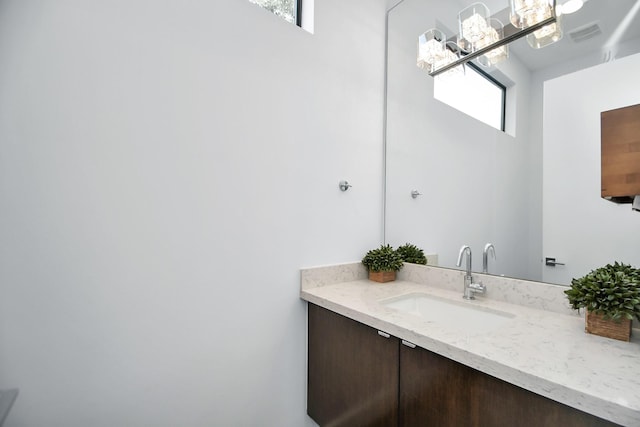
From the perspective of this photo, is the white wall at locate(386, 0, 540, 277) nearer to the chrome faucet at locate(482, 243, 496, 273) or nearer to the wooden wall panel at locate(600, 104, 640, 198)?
the chrome faucet at locate(482, 243, 496, 273)

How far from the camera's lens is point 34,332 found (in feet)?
2.84

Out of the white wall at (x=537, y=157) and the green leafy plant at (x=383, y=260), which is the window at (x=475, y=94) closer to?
the white wall at (x=537, y=157)

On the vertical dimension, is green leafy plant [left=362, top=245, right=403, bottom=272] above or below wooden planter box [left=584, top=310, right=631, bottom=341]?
above

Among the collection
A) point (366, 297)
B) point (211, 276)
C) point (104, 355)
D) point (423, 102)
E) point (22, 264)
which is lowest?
point (104, 355)

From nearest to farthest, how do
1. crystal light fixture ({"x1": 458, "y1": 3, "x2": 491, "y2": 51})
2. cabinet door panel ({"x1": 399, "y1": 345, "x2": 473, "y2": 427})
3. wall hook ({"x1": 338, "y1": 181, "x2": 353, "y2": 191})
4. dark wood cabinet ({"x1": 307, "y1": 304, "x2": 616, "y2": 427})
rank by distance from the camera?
dark wood cabinet ({"x1": 307, "y1": 304, "x2": 616, "y2": 427}) < cabinet door panel ({"x1": 399, "y1": 345, "x2": 473, "y2": 427}) < crystal light fixture ({"x1": 458, "y1": 3, "x2": 491, "y2": 51}) < wall hook ({"x1": 338, "y1": 181, "x2": 353, "y2": 191})

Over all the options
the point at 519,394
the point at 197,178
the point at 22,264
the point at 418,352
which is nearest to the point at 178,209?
the point at 197,178

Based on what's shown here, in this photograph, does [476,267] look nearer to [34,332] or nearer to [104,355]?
[104,355]

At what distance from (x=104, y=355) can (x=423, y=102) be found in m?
2.04

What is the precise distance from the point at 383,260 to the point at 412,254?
22cm

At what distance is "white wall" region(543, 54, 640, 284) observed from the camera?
103cm

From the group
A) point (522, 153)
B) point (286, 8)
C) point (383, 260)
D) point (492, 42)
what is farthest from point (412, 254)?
point (286, 8)

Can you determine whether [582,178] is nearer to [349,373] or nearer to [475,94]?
[475,94]

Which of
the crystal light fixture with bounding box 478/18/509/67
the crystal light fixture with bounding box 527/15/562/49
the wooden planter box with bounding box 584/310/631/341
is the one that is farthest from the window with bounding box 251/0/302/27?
the wooden planter box with bounding box 584/310/631/341

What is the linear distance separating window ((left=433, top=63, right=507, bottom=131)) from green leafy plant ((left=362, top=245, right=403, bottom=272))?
0.88 meters
